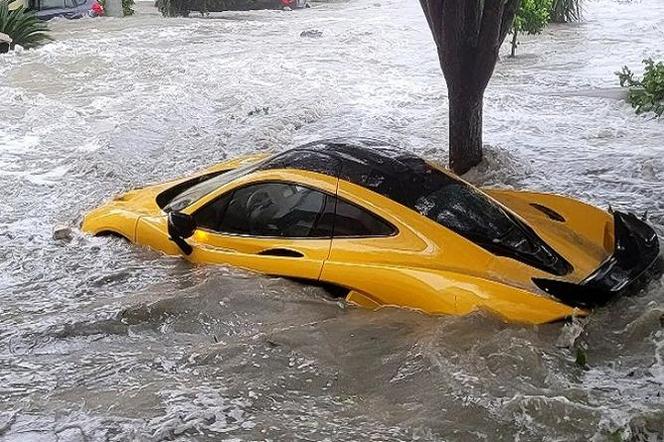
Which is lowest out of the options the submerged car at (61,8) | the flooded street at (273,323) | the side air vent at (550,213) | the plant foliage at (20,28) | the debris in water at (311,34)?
the flooded street at (273,323)

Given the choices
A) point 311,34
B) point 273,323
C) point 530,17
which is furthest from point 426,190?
point 311,34

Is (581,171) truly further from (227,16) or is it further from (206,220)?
(227,16)

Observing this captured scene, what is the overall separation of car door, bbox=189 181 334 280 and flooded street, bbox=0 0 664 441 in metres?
0.13

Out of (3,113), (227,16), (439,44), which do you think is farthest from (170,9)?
(439,44)

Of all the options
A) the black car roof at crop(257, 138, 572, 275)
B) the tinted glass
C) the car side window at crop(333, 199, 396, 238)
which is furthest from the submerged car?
the car side window at crop(333, 199, 396, 238)

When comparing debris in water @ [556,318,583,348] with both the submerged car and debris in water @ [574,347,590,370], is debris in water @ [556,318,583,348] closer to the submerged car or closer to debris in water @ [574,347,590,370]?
debris in water @ [574,347,590,370]

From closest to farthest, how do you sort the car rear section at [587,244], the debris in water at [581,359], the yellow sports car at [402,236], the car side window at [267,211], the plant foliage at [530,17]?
the debris in water at [581,359] → the car rear section at [587,244] → the yellow sports car at [402,236] → the car side window at [267,211] → the plant foliage at [530,17]

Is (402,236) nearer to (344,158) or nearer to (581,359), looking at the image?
(344,158)

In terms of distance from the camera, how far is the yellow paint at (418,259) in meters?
4.32

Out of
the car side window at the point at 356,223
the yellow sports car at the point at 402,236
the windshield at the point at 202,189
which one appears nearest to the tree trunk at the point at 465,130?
the yellow sports car at the point at 402,236

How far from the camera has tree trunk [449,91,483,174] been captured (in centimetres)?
853

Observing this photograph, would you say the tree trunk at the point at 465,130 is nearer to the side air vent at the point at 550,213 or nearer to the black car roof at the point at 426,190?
the side air vent at the point at 550,213

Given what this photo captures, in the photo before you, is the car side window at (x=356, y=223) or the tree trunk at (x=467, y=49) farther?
the tree trunk at (x=467, y=49)

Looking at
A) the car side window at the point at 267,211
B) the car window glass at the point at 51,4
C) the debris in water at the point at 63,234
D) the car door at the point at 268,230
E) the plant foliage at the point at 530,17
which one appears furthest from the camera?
the car window glass at the point at 51,4
